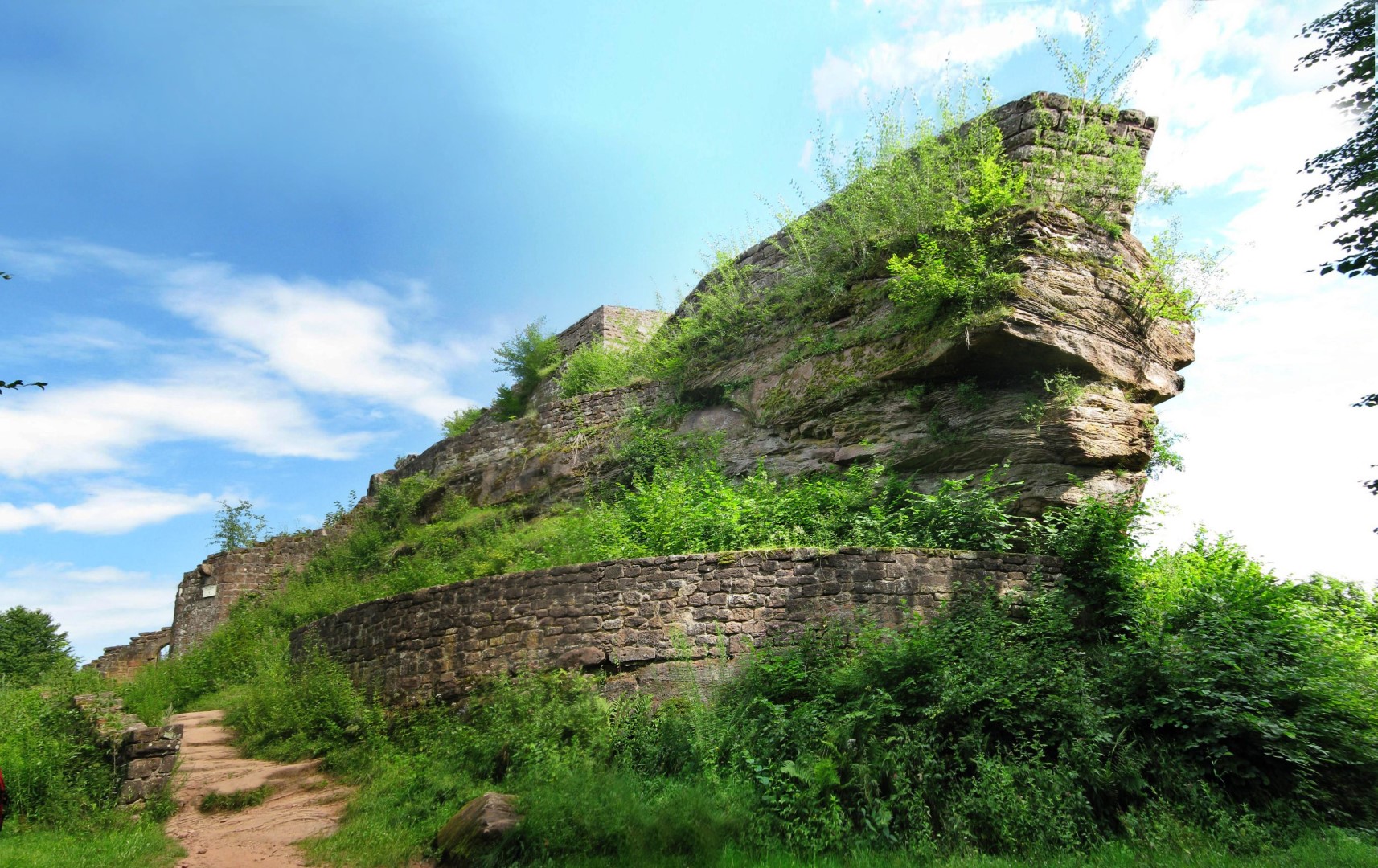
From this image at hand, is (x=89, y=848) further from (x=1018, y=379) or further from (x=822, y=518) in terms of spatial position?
(x=1018, y=379)

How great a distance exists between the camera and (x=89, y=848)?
21.3ft

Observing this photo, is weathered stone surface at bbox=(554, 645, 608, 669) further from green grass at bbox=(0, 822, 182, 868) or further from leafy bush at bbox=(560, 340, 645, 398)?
leafy bush at bbox=(560, 340, 645, 398)

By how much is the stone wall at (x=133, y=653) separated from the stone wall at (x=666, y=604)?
14336mm

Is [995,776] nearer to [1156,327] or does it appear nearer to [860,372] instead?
[860,372]

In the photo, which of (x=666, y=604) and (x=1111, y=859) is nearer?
(x=1111, y=859)

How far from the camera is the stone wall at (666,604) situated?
27.3 ft

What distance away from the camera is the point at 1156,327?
11.5 meters

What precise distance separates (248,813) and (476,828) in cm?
324

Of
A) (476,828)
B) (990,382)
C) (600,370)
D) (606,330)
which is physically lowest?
(476,828)

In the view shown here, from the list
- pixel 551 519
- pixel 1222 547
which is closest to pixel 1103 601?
pixel 1222 547

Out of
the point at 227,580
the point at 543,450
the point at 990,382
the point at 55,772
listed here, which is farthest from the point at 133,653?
the point at 990,382

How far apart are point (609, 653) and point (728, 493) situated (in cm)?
272

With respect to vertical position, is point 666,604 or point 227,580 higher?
point 227,580

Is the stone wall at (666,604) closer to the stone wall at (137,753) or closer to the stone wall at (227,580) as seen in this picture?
the stone wall at (137,753)
